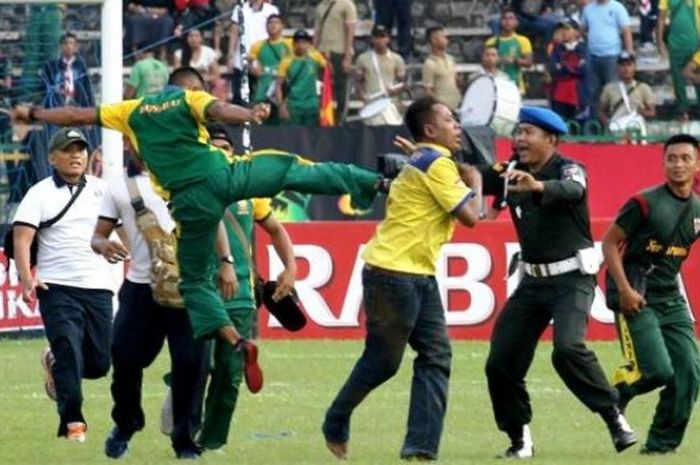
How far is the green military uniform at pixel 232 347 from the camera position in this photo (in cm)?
1279

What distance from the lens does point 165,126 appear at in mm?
12070

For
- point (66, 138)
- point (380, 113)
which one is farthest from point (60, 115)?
point (380, 113)

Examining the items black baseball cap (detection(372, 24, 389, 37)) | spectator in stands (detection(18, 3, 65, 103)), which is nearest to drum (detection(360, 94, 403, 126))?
black baseball cap (detection(372, 24, 389, 37))

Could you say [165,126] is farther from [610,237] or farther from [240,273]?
→ [610,237]

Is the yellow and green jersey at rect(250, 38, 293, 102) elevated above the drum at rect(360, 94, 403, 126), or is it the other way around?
the yellow and green jersey at rect(250, 38, 293, 102)

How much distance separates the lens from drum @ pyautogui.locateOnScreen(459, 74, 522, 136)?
91.4 feet

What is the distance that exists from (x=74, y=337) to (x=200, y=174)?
259cm

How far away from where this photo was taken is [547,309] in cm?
1286

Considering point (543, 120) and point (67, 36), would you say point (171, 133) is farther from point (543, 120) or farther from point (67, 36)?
point (67, 36)

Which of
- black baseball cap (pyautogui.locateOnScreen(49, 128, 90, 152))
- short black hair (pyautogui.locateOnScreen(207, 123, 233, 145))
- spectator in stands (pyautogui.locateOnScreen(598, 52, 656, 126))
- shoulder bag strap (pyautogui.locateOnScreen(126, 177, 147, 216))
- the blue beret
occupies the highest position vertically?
the blue beret

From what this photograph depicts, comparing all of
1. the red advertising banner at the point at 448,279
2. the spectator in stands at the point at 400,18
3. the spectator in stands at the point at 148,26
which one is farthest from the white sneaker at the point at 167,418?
the spectator in stands at the point at 400,18

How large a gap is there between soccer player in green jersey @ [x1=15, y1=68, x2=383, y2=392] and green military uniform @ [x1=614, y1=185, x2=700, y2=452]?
2.02 meters

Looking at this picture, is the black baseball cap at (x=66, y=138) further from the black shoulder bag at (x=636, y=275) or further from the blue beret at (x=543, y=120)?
the black shoulder bag at (x=636, y=275)

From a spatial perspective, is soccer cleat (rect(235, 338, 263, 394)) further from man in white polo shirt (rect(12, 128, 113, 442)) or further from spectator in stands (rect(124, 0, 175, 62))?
spectator in stands (rect(124, 0, 175, 62))
